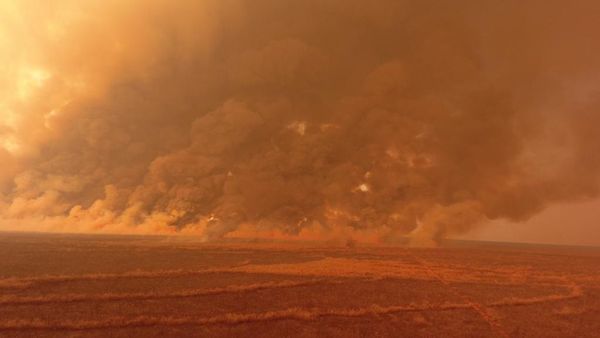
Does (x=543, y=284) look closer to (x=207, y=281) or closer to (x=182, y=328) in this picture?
(x=207, y=281)

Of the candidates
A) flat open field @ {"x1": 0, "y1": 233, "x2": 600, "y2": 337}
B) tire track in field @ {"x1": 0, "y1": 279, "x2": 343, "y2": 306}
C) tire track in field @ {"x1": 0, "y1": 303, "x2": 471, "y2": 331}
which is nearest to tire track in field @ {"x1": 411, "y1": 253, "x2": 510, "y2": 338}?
flat open field @ {"x1": 0, "y1": 233, "x2": 600, "y2": 337}

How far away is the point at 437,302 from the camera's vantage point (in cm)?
3506

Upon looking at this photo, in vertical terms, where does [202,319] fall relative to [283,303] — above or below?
below

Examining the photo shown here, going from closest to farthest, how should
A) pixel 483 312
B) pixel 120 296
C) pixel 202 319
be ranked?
1. pixel 202 319
2. pixel 483 312
3. pixel 120 296

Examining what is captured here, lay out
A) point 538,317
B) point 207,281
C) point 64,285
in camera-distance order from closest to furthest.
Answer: point 538,317 → point 64,285 → point 207,281

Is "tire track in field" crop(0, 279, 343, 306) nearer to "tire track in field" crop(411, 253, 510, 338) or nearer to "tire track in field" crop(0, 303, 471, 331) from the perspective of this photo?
"tire track in field" crop(0, 303, 471, 331)

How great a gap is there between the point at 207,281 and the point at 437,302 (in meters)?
22.7

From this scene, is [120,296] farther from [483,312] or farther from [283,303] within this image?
[483,312]

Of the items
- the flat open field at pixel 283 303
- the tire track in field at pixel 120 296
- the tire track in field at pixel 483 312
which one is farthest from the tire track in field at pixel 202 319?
the tire track in field at pixel 120 296

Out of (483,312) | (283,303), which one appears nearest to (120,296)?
(283,303)

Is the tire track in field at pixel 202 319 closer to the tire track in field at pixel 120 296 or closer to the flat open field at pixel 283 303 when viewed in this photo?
the flat open field at pixel 283 303

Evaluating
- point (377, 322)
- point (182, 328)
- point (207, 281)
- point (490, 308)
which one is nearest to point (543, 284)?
point (490, 308)

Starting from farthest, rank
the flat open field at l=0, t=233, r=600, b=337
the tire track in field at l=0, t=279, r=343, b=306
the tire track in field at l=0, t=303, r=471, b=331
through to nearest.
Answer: the tire track in field at l=0, t=279, r=343, b=306
the flat open field at l=0, t=233, r=600, b=337
the tire track in field at l=0, t=303, r=471, b=331

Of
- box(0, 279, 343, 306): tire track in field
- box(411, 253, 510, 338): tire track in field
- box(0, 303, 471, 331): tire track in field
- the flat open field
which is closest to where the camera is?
box(0, 303, 471, 331): tire track in field
